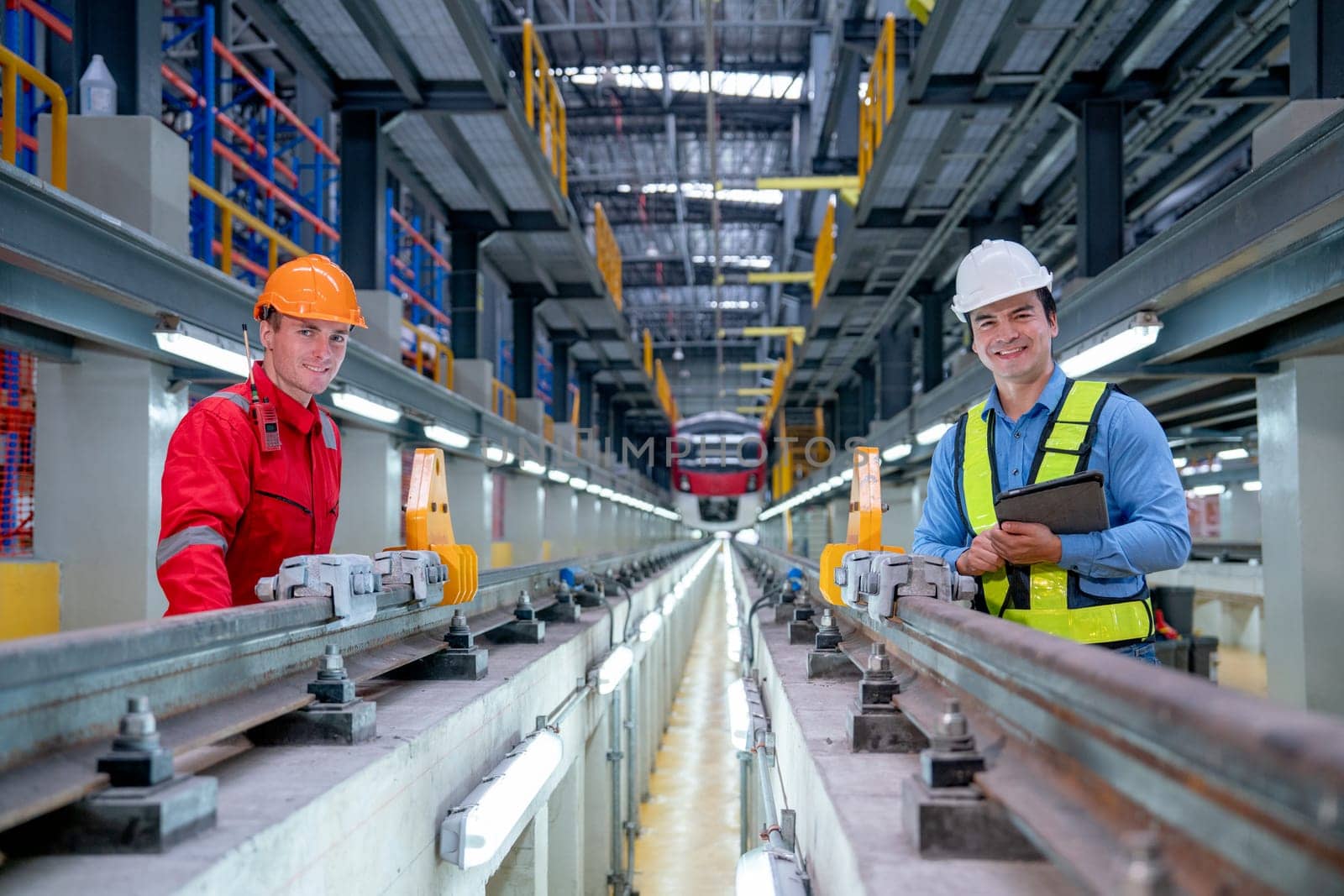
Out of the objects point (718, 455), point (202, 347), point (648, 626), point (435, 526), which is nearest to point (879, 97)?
point (648, 626)

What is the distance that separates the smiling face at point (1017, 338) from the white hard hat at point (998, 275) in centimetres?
3

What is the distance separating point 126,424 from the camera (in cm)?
487

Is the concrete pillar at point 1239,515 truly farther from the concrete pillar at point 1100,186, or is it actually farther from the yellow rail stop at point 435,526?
the yellow rail stop at point 435,526

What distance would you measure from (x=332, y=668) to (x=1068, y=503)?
150 cm

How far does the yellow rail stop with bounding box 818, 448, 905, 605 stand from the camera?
9.11 feet

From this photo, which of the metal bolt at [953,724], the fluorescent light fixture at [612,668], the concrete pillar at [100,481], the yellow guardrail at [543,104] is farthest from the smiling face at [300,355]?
the yellow guardrail at [543,104]

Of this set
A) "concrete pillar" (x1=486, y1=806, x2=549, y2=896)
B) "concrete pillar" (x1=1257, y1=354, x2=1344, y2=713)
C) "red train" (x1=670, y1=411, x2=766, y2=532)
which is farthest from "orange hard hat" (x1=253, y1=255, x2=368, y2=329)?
"red train" (x1=670, y1=411, x2=766, y2=532)

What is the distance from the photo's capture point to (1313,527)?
17.0ft

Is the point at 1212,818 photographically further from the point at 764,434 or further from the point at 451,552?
the point at 764,434

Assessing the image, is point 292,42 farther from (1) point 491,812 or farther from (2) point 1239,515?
(2) point 1239,515

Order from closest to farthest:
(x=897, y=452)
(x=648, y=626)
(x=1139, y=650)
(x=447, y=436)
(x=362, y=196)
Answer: (x=1139, y=650), (x=648, y=626), (x=362, y=196), (x=447, y=436), (x=897, y=452)

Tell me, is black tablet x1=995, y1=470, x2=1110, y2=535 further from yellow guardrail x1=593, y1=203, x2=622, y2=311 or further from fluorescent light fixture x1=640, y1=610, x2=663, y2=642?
yellow guardrail x1=593, y1=203, x2=622, y2=311

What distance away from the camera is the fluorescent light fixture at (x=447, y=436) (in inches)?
315

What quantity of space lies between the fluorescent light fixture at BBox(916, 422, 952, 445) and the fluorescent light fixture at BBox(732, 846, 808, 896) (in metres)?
6.31
